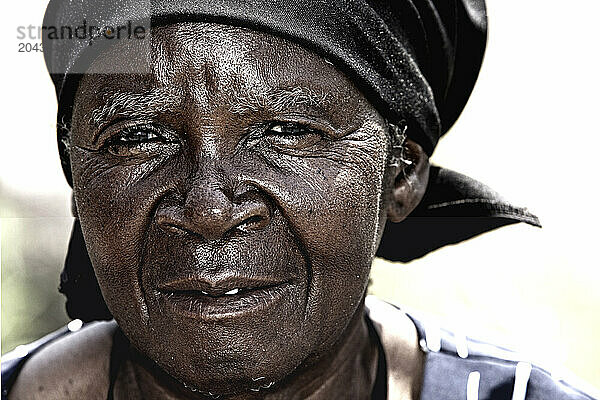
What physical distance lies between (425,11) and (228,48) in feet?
1.33

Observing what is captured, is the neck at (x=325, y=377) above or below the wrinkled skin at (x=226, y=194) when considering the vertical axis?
below

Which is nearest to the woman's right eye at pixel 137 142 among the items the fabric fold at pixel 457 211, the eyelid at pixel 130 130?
the eyelid at pixel 130 130

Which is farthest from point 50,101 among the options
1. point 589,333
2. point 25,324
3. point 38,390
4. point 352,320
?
point 589,333

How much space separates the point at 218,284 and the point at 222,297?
30mm

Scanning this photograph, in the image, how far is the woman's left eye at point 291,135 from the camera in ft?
4.52

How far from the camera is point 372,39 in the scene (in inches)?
56.7

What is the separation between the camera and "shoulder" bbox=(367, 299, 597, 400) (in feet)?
5.53

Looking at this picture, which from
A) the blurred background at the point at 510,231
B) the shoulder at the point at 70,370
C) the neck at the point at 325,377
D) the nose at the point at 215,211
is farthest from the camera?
the blurred background at the point at 510,231

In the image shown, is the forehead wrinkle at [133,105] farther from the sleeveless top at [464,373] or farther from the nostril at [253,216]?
the sleeveless top at [464,373]

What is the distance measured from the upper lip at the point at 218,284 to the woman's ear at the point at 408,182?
362 mm

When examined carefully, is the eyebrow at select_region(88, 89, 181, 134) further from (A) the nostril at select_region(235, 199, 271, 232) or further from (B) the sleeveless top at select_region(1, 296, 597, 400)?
(B) the sleeveless top at select_region(1, 296, 597, 400)

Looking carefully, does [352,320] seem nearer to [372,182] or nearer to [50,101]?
[372,182]

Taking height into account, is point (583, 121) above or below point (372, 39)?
below

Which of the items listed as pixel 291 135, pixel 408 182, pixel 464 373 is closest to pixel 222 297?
pixel 291 135
